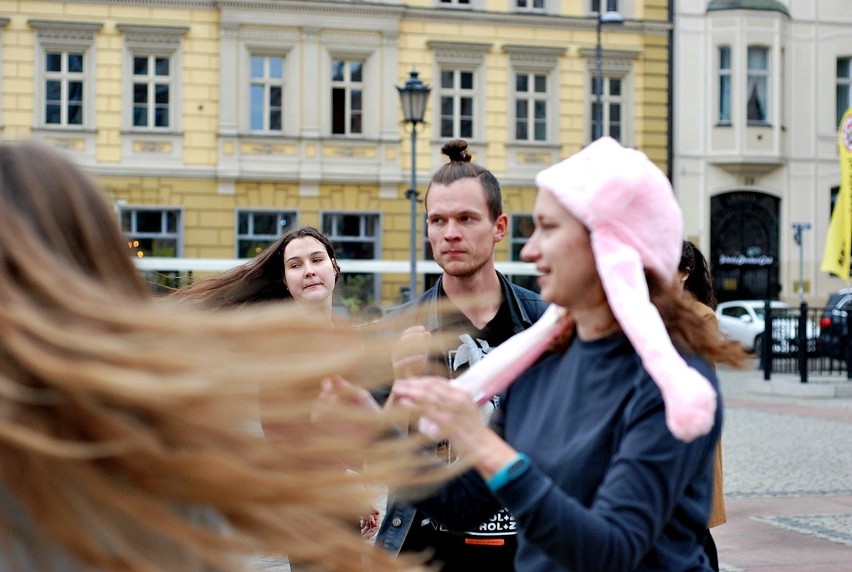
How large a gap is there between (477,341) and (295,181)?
2899 cm

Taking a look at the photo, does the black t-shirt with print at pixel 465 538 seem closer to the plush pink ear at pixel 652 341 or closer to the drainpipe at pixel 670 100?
the plush pink ear at pixel 652 341

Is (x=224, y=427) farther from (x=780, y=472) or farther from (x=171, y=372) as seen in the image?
(x=780, y=472)

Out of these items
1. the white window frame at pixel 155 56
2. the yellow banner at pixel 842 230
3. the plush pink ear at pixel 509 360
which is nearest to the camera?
the plush pink ear at pixel 509 360

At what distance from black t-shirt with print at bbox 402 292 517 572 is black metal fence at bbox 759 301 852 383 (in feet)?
62.8

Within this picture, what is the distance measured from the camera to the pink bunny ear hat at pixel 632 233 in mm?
2404

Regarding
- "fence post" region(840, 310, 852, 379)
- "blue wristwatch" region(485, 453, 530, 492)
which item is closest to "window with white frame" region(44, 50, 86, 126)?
"fence post" region(840, 310, 852, 379)

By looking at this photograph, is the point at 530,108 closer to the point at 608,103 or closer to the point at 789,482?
the point at 608,103

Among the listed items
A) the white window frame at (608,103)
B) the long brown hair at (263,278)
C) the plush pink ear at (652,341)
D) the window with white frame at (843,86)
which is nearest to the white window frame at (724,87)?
the white window frame at (608,103)

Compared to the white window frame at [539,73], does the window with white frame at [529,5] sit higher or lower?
higher

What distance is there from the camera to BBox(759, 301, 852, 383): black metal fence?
22.7 metres

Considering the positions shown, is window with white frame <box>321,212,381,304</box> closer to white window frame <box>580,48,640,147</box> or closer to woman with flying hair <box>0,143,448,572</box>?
white window frame <box>580,48,640,147</box>

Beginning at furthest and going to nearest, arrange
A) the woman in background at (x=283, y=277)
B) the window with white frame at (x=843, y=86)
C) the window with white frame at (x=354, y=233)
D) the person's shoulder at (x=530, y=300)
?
1. the window with white frame at (x=843, y=86)
2. the window with white frame at (x=354, y=233)
3. the woman in background at (x=283, y=277)
4. the person's shoulder at (x=530, y=300)

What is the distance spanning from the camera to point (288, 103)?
32.9 m

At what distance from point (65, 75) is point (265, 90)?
4730 millimetres
